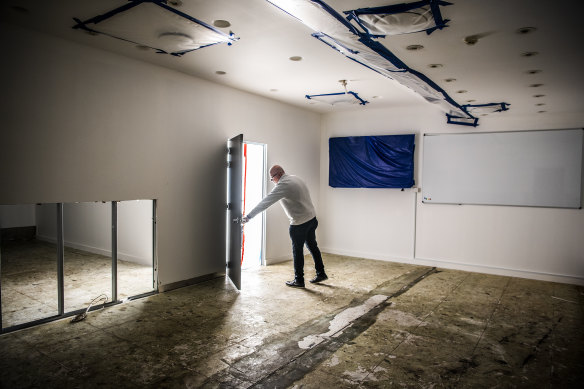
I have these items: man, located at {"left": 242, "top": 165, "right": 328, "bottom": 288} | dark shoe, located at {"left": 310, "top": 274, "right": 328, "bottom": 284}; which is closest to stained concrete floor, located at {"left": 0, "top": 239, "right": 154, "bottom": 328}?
man, located at {"left": 242, "top": 165, "right": 328, "bottom": 288}

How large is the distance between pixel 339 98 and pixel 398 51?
235 cm

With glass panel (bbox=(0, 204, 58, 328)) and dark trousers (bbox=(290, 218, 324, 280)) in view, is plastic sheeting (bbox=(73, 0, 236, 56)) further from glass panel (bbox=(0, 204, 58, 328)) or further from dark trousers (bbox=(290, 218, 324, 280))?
dark trousers (bbox=(290, 218, 324, 280))

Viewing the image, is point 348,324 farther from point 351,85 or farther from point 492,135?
point 492,135

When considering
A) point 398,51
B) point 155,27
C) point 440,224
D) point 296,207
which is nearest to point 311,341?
point 296,207

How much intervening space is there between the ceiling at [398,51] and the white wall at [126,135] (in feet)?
0.74

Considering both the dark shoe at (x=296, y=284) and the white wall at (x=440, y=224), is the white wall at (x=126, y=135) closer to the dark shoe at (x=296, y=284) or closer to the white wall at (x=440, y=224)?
the dark shoe at (x=296, y=284)

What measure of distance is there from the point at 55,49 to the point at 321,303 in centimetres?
377

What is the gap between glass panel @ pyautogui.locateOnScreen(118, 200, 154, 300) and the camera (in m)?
4.25

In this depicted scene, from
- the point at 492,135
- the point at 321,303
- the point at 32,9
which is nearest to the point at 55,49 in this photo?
the point at 32,9

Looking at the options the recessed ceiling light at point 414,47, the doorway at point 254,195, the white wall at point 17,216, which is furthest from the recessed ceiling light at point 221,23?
the doorway at point 254,195

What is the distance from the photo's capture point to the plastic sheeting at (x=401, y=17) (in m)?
2.54

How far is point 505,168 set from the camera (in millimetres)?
6004

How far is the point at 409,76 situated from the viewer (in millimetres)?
3830

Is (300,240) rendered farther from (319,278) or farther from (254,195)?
(254,195)
